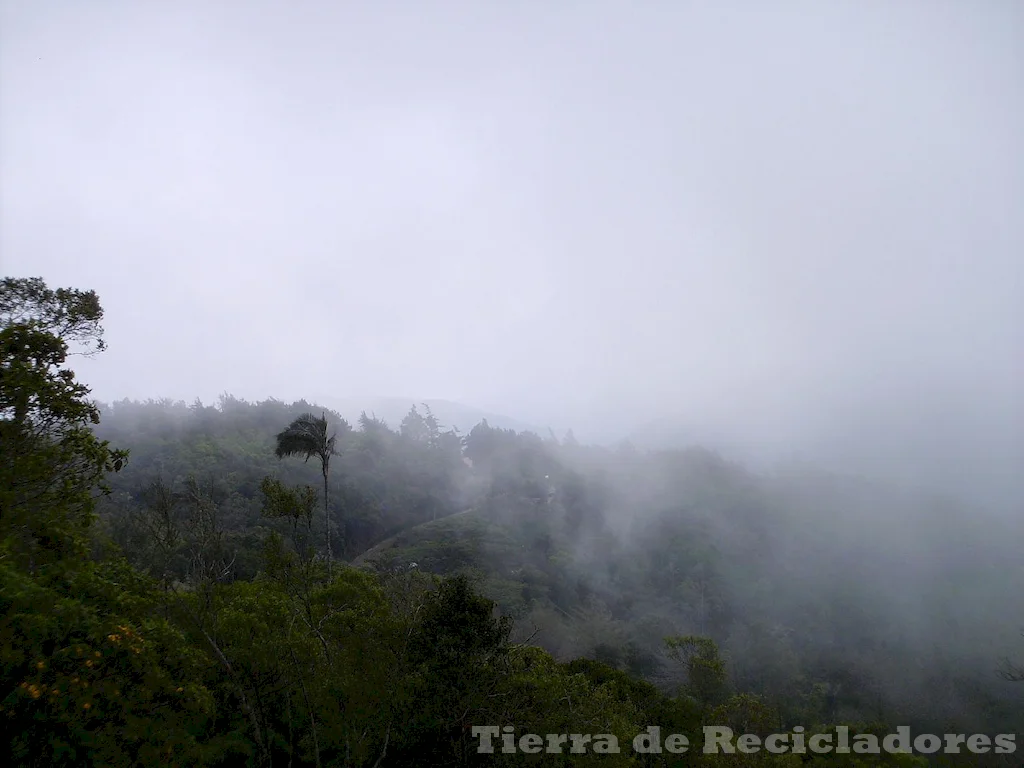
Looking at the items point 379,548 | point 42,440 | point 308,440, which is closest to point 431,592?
point 42,440

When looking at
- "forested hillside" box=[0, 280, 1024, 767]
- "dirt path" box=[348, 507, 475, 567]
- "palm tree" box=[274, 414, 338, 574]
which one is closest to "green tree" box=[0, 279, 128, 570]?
"forested hillside" box=[0, 280, 1024, 767]

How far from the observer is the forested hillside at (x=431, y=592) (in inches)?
261

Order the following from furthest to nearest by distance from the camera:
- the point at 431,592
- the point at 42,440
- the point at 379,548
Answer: the point at 379,548, the point at 431,592, the point at 42,440

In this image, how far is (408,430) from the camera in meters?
77.0

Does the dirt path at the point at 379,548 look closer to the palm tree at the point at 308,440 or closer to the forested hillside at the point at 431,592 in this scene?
the forested hillside at the point at 431,592

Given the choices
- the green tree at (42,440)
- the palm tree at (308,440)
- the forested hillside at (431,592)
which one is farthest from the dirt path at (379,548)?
the green tree at (42,440)

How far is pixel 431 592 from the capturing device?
40.5 feet

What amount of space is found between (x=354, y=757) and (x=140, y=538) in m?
16.9

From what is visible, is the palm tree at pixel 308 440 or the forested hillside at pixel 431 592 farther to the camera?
the palm tree at pixel 308 440

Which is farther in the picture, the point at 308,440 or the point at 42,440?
the point at 308,440

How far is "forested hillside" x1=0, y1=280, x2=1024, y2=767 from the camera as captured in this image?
662 centimetres

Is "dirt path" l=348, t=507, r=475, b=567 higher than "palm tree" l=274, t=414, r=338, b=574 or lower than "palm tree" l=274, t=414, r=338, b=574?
lower

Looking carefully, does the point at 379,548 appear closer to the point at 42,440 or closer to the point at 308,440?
the point at 308,440

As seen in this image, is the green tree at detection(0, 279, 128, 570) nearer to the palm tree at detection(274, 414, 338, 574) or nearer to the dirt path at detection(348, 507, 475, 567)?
the palm tree at detection(274, 414, 338, 574)
